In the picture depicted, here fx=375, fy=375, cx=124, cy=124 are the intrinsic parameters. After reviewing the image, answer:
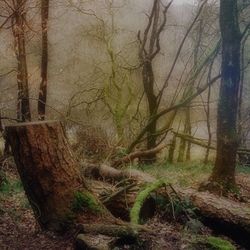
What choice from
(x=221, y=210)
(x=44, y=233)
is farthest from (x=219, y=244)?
(x=44, y=233)

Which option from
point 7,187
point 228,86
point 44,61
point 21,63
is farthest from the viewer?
point 44,61

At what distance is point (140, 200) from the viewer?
604 cm

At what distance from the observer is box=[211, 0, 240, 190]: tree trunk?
8055 mm

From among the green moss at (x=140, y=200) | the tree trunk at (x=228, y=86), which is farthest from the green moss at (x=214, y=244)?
the tree trunk at (x=228, y=86)

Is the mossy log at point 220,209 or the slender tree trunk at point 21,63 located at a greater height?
the slender tree trunk at point 21,63

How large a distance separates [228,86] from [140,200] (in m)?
3.57

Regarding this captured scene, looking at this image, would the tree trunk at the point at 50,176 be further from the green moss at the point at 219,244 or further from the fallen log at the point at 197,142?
the fallen log at the point at 197,142

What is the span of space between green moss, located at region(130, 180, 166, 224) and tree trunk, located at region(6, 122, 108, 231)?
44cm

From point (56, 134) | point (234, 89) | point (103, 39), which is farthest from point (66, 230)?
point (103, 39)

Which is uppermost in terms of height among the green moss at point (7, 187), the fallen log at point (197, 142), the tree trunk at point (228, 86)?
the tree trunk at point (228, 86)

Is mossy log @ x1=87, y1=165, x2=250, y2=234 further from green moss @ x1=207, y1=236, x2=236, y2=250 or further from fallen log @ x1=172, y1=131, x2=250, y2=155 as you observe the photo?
fallen log @ x1=172, y1=131, x2=250, y2=155

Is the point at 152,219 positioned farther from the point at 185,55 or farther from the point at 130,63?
the point at 185,55

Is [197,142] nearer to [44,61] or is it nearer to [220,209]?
[44,61]

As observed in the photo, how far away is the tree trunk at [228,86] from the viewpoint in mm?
8055
